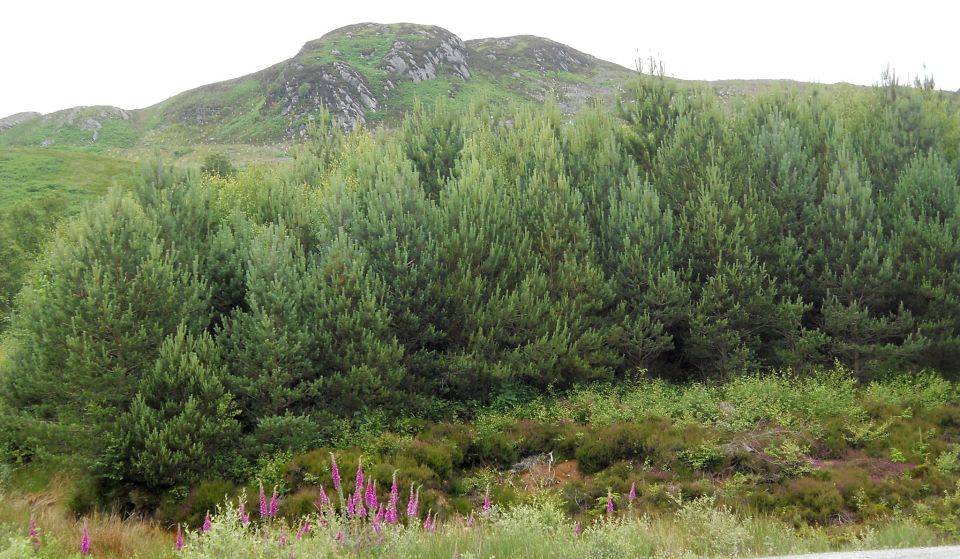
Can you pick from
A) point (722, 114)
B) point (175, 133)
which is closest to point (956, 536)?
point (722, 114)

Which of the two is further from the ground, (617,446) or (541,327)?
(541,327)

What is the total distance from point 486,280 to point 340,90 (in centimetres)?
9426

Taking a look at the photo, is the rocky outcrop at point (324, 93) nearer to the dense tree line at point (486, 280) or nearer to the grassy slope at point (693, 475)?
the dense tree line at point (486, 280)

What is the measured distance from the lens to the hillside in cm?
9800

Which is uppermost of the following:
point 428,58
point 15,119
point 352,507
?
point 428,58

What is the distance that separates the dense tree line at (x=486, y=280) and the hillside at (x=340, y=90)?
6615cm

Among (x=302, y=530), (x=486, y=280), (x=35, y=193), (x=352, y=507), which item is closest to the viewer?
(x=352, y=507)

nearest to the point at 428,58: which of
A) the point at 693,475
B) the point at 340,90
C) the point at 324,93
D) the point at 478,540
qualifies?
the point at 340,90

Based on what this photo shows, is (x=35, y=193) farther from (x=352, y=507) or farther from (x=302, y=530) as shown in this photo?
(x=352, y=507)

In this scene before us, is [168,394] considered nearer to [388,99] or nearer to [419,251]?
[419,251]

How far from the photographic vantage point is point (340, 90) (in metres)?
103

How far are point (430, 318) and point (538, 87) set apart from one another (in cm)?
10919

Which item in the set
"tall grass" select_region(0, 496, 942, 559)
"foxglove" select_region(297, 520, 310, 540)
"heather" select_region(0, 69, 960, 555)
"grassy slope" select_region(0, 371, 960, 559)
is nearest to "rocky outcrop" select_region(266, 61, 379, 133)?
"heather" select_region(0, 69, 960, 555)

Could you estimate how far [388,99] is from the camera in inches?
4043
